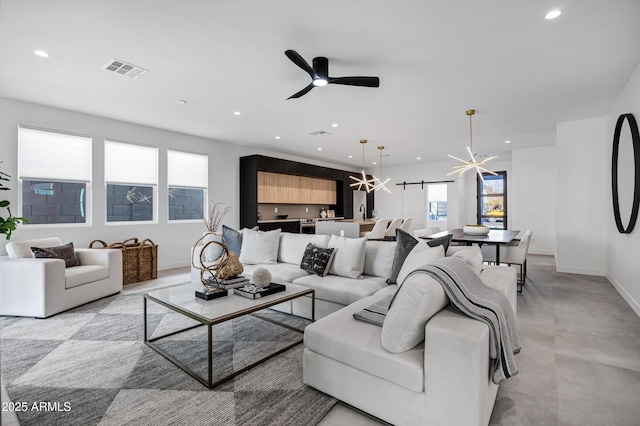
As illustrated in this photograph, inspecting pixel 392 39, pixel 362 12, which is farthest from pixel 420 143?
pixel 362 12

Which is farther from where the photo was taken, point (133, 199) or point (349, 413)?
point (133, 199)

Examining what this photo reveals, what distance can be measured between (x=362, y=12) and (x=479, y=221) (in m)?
8.45

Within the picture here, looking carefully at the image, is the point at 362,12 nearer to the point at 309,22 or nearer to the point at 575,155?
the point at 309,22

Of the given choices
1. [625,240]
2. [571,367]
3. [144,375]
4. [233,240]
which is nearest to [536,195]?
[625,240]

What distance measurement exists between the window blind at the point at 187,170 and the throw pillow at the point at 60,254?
229 cm

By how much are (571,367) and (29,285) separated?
16.8 feet

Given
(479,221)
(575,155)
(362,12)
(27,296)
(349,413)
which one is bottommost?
(349,413)

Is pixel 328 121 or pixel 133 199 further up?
pixel 328 121

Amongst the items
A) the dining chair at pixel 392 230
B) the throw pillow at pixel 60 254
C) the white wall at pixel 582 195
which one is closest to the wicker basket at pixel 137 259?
the throw pillow at pixel 60 254

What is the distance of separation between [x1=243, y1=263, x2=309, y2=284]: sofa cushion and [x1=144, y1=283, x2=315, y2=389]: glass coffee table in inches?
18.7

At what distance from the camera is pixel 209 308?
7.23 feet

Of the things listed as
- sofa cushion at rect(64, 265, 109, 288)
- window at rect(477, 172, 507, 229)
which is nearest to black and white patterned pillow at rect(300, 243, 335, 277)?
sofa cushion at rect(64, 265, 109, 288)

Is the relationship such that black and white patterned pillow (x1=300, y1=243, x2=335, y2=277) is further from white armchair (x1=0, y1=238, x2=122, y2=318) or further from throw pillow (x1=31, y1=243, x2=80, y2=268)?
throw pillow (x1=31, y1=243, x2=80, y2=268)

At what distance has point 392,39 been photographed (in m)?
2.73
